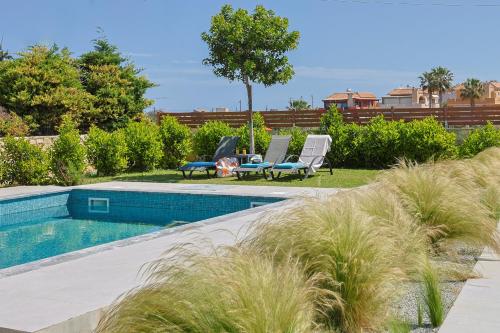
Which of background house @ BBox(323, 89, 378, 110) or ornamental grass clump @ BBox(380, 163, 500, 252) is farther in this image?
background house @ BBox(323, 89, 378, 110)

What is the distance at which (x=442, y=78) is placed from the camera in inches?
2931

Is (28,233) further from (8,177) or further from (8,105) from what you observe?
(8,105)

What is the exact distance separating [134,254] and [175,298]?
10.9ft

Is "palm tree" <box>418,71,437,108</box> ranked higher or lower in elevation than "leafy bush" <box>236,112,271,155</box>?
higher

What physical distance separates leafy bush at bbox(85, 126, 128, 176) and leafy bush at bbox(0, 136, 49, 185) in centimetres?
200

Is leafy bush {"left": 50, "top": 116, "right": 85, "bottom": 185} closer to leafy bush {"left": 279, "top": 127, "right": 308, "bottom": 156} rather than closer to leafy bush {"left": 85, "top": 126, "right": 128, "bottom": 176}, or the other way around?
leafy bush {"left": 85, "top": 126, "right": 128, "bottom": 176}

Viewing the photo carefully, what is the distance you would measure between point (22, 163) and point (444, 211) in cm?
1099

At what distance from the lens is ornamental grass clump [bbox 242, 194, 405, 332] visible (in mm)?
4152

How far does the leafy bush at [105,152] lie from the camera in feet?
54.6

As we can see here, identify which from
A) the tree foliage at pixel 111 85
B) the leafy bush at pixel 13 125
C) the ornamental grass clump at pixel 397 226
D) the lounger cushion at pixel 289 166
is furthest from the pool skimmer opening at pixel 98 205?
the tree foliage at pixel 111 85

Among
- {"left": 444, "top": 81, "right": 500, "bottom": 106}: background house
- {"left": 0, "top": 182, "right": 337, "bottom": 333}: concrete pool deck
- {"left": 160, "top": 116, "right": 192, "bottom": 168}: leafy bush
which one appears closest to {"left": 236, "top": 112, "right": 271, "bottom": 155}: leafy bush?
{"left": 160, "top": 116, "right": 192, "bottom": 168}: leafy bush

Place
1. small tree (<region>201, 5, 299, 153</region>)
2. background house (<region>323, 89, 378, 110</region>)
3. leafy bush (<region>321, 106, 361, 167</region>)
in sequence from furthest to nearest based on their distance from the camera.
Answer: background house (<region>323, 89, 378, 110</region>), leafy bush (<region>321, 106, 361, 167</region>), small tree (<region>201, 5, 299, 153</region>)

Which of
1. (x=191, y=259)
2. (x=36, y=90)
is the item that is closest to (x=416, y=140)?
(x=36, y=90)

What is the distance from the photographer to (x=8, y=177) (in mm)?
14695
